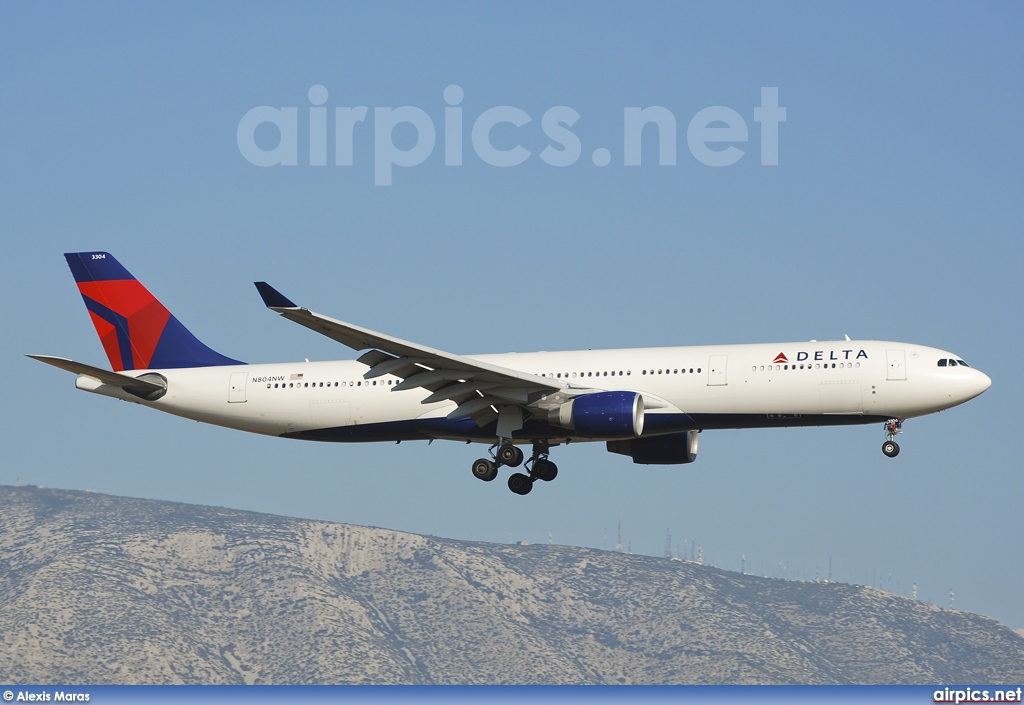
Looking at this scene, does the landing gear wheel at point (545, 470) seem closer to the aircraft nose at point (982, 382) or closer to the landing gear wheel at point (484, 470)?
the landing gear wheel at point (484, 470)

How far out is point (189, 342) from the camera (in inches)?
2154

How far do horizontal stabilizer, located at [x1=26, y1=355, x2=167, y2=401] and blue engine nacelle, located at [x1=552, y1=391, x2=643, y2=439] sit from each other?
15.8 meters

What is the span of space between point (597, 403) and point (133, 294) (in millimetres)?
20420

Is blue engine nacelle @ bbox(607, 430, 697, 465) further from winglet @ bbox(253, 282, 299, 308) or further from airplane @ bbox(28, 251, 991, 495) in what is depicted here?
winglet @ bbox(253, 282, 299, 308)

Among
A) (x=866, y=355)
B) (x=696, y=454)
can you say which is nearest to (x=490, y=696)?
(x=696, y=454)

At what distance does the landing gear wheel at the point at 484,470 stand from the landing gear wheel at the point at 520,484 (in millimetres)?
1240

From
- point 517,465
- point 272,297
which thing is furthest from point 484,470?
point 272,297

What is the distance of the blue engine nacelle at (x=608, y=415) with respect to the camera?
45.7m

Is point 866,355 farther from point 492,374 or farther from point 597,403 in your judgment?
point 492,374

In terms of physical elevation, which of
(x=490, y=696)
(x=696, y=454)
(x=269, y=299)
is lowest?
(x=490, y=696)

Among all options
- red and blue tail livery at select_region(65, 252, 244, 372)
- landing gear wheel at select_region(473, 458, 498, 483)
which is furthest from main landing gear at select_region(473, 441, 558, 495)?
red and blue tail livery at select_region(65, 252, 244, 372)

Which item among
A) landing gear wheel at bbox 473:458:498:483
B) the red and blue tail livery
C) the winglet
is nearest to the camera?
the winglet

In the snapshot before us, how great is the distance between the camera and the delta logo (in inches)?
1809

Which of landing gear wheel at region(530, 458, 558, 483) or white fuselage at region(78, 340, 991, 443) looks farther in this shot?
landing gear wheel at region(530, 458, 558, 483)
